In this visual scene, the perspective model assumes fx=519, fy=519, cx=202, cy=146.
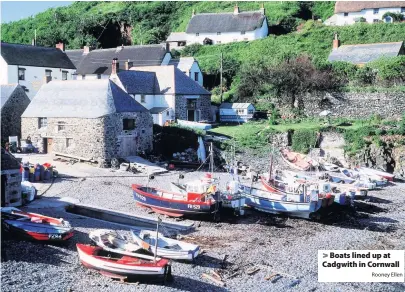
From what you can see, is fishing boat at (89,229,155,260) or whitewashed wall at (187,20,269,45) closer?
fishing boat at (89,229,155,260)

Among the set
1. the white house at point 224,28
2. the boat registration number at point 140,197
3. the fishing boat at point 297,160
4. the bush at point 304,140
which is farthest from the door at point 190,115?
the white house at point 224,28

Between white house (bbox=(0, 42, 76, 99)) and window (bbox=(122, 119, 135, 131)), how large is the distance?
503 inches

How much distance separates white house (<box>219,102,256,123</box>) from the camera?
4266 centimetres

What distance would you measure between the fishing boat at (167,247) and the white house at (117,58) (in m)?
30.5

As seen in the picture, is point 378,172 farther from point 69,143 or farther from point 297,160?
point 69,143

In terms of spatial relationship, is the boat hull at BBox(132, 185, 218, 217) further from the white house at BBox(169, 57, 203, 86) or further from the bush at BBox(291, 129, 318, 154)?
the white house at BBox(169, 57, 203, 86)

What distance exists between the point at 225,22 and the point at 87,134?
3293 cm

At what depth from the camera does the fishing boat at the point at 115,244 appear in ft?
56.4

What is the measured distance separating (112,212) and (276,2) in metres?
54.9

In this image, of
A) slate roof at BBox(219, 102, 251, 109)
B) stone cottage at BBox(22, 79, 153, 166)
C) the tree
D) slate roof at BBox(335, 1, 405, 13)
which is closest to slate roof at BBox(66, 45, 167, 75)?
slate roof at BBox(219, 102, 251, 109)

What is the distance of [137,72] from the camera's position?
41.1 m

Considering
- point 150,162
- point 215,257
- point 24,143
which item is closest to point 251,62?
point 150,162

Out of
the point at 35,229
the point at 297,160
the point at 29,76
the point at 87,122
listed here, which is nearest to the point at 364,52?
the point at 297,160

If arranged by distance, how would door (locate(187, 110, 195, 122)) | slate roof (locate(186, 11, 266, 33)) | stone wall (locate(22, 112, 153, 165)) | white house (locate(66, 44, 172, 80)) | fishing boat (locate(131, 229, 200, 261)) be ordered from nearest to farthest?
1. fishing boat (locate(131, 229, 200, 261))
2. stone wall (locate(22, 112, 153, 165))
3. door (locate(187, 110, 195, 122))
4. white house (locate(66, 44, 172, 80))
5. slate roof (locate(186, 11, 266, 33))
